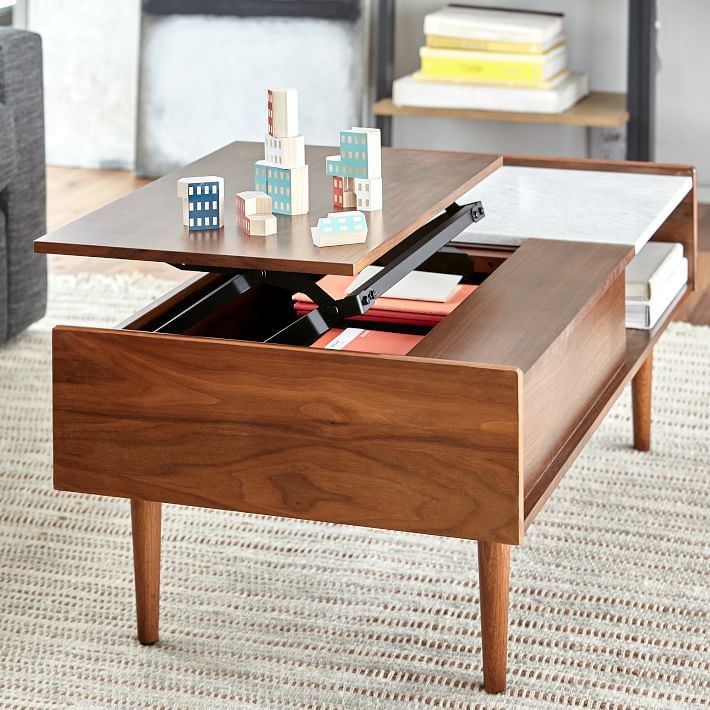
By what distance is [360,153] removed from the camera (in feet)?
4.62

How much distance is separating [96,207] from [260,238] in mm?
2011

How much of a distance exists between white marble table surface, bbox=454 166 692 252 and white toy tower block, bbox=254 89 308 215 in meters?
0.41

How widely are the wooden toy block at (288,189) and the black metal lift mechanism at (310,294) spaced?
0.25 ft

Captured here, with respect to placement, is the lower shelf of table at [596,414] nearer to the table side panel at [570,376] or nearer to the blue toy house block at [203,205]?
the table side panel at [570,376]

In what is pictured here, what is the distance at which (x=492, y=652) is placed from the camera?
4.38ft

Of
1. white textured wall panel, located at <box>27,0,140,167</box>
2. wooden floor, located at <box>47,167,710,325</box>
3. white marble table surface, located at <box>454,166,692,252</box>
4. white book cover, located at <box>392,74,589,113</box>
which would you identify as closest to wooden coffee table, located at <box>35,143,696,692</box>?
white marble table surface, located at <box>454,166,692,252</box>

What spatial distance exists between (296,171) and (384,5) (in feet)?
6.08

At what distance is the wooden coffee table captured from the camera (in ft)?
4.03

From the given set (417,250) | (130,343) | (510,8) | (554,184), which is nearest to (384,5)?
(510,8)

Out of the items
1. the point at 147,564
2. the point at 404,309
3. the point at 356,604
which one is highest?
the point at 404,309

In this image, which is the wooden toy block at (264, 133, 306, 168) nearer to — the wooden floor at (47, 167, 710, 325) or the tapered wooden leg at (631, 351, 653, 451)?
the tapered wooden leg at (631, 351, 653, 451)

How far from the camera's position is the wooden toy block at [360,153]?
1397 millimetres

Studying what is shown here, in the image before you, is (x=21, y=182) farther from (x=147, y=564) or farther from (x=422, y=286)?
(x=147, y=564)

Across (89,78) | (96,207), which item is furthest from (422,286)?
(89,78)
